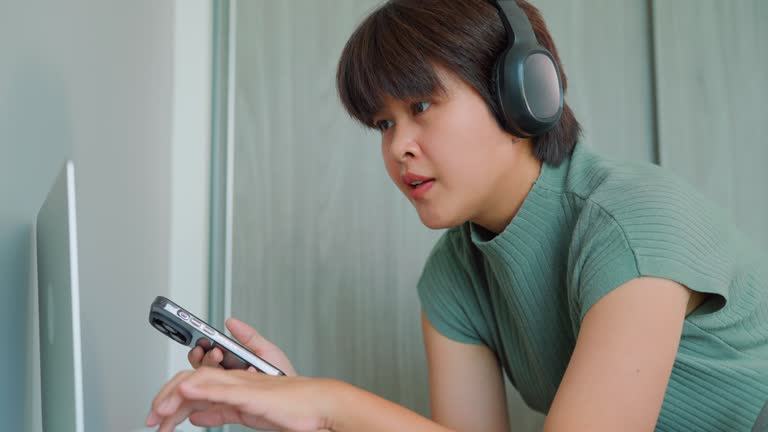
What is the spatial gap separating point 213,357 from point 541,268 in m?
0.43

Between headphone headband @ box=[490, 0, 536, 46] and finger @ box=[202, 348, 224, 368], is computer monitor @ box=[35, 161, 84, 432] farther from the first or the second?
headphone headband @ box=[490, 0, 536, 46]

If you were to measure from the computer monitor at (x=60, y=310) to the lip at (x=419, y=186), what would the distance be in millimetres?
392

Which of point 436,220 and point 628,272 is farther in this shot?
point 436,220

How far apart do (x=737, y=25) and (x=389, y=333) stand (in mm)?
1016

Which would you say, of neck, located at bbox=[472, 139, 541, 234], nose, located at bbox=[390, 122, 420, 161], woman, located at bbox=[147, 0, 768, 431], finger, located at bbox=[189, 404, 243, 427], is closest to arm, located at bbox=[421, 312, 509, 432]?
woman, located at bbox=[147, 0, 768, 431]

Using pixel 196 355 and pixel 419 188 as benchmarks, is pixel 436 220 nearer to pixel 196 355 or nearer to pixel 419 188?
pixel 419 188

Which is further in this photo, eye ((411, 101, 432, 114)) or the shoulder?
the shoulder

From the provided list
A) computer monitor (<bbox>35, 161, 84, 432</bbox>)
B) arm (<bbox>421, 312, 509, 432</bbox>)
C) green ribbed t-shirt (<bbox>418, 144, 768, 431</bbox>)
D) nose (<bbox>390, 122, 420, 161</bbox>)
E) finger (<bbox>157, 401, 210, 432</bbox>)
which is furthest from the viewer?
arm (<bbox>421, 312, 509, 432</bbox>)

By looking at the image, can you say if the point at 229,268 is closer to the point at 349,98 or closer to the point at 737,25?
the point at 349,98

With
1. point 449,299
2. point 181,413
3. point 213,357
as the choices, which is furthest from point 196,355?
point 449,299

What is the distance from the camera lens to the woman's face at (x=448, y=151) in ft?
2.66

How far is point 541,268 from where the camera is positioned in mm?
909

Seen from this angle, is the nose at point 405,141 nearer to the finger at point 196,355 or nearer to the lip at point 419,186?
the lip at point 419,186

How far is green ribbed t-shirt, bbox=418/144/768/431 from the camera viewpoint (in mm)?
727
